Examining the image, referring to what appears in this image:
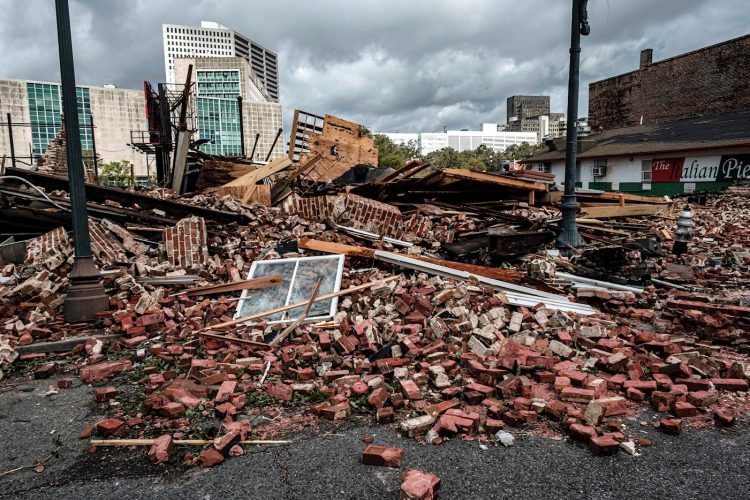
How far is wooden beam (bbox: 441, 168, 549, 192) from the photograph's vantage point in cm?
1082

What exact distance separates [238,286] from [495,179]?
7.36 meters

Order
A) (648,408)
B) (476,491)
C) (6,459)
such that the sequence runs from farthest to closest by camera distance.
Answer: (648,408) < (6,459) < (476,491)

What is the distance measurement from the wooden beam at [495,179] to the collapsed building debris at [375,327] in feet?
4.35

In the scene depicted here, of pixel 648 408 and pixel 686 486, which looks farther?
pixel 648 408

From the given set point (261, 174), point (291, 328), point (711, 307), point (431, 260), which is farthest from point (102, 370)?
point (261, 174)

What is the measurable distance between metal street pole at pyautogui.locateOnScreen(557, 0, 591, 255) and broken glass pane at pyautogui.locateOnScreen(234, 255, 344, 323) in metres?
4.62

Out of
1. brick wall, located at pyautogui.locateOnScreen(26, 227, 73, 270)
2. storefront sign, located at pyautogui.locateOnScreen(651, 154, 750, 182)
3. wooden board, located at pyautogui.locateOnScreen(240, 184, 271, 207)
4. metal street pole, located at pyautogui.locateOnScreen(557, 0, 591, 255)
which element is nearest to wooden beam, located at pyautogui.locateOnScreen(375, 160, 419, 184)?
wooden board, located at pyautogui.locateOnScreen(240, 184, 271, 207)

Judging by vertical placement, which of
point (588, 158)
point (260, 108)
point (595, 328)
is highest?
point (260, 108)

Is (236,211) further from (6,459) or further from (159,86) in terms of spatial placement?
(159,86)

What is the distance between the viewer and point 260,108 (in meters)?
81.1

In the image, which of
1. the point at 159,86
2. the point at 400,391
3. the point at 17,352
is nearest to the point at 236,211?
the point at 17,352

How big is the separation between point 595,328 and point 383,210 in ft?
16.7

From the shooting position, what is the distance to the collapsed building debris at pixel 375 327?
3.43 m

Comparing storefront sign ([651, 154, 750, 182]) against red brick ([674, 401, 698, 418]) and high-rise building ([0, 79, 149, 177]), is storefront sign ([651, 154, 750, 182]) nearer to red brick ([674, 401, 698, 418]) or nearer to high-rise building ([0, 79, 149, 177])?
red brick ([674, 401, 698, 418])
